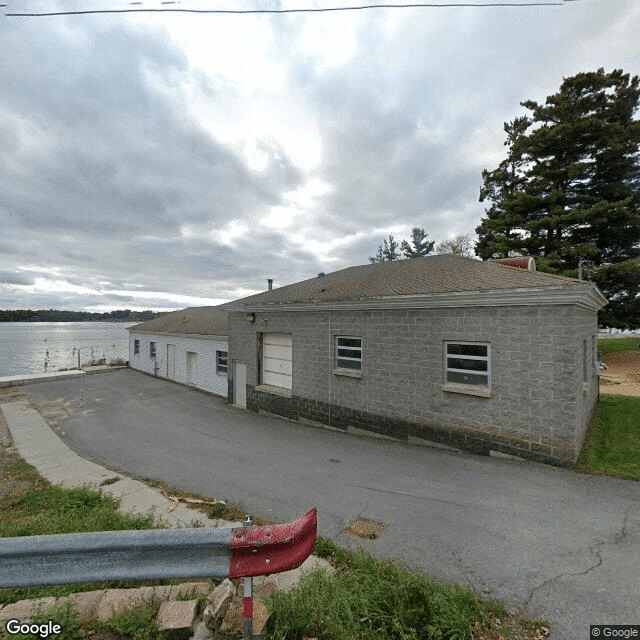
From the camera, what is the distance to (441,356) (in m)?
9.44

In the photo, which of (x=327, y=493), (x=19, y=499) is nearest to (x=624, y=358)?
(x=327, y=493)

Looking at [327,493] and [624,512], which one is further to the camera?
Answer: [327,493]

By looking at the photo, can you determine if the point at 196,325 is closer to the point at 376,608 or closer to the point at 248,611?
the point at 376,608

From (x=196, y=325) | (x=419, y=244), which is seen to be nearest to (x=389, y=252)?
(x=419, y=244)

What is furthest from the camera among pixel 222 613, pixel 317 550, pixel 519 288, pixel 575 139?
pixel 575 139

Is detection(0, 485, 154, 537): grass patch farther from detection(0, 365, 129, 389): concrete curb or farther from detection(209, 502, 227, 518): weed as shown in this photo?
detection(0, 365, 129, 389): concrete curb

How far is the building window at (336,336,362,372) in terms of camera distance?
11461mm

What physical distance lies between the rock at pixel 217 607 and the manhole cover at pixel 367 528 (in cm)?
271

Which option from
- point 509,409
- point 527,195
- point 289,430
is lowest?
point 289,430

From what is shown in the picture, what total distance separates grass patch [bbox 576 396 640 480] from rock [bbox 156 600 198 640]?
8.26 meters

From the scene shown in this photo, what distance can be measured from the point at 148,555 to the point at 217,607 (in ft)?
2.79

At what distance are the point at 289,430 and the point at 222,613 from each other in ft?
30.2

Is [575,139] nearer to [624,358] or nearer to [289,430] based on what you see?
[624,358]

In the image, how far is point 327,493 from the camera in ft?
22.2
